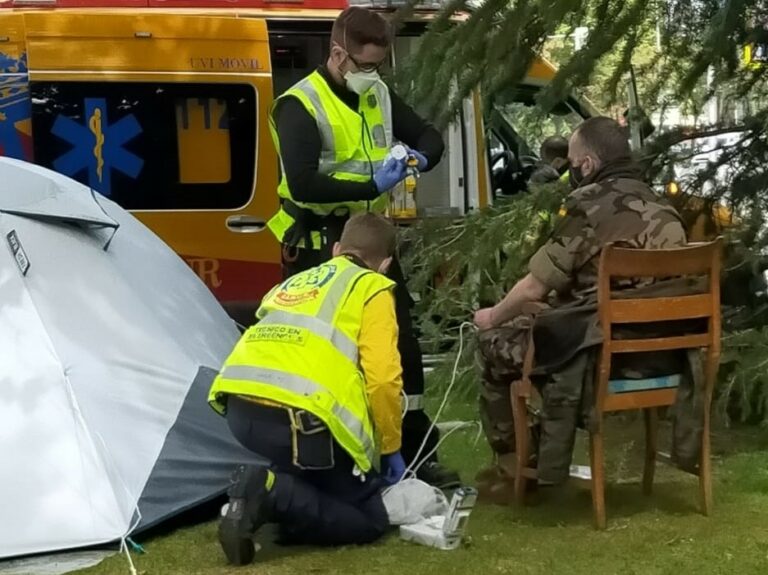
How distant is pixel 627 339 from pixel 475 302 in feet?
6.66

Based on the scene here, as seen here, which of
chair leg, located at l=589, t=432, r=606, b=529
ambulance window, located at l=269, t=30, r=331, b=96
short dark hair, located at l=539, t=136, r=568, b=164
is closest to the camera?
chair leg, located at l=589, t=432, r=606, b=529

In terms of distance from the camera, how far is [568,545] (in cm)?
418

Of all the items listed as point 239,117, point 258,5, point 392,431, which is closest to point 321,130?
point 392,431

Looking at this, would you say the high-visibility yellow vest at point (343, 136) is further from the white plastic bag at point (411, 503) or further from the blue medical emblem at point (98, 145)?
the blue medical emblem at point (98, 145)

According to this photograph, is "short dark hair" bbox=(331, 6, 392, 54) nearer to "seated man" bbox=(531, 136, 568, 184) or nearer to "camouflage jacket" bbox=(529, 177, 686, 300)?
"camouflage jacket" bbox=(529, 177, 686, 300)

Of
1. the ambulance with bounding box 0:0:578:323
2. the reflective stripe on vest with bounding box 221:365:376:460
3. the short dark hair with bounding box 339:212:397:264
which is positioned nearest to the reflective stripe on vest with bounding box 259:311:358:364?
the reflective stripe on vest with bounding box 221:365:376:460

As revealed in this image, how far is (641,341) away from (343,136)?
134 cm

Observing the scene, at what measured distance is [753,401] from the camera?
531cm

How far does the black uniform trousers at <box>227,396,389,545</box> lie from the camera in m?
4.05

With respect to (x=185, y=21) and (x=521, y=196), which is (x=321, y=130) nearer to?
(x=521, y=196)

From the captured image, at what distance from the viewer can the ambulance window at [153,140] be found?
7.35 metres

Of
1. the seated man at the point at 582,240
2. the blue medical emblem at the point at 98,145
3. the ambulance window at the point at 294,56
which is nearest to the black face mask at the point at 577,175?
the seated man at the point at 582,240

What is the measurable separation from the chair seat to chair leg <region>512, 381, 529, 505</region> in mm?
342

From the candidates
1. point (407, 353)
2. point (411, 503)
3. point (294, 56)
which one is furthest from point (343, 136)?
point (294, 56)
